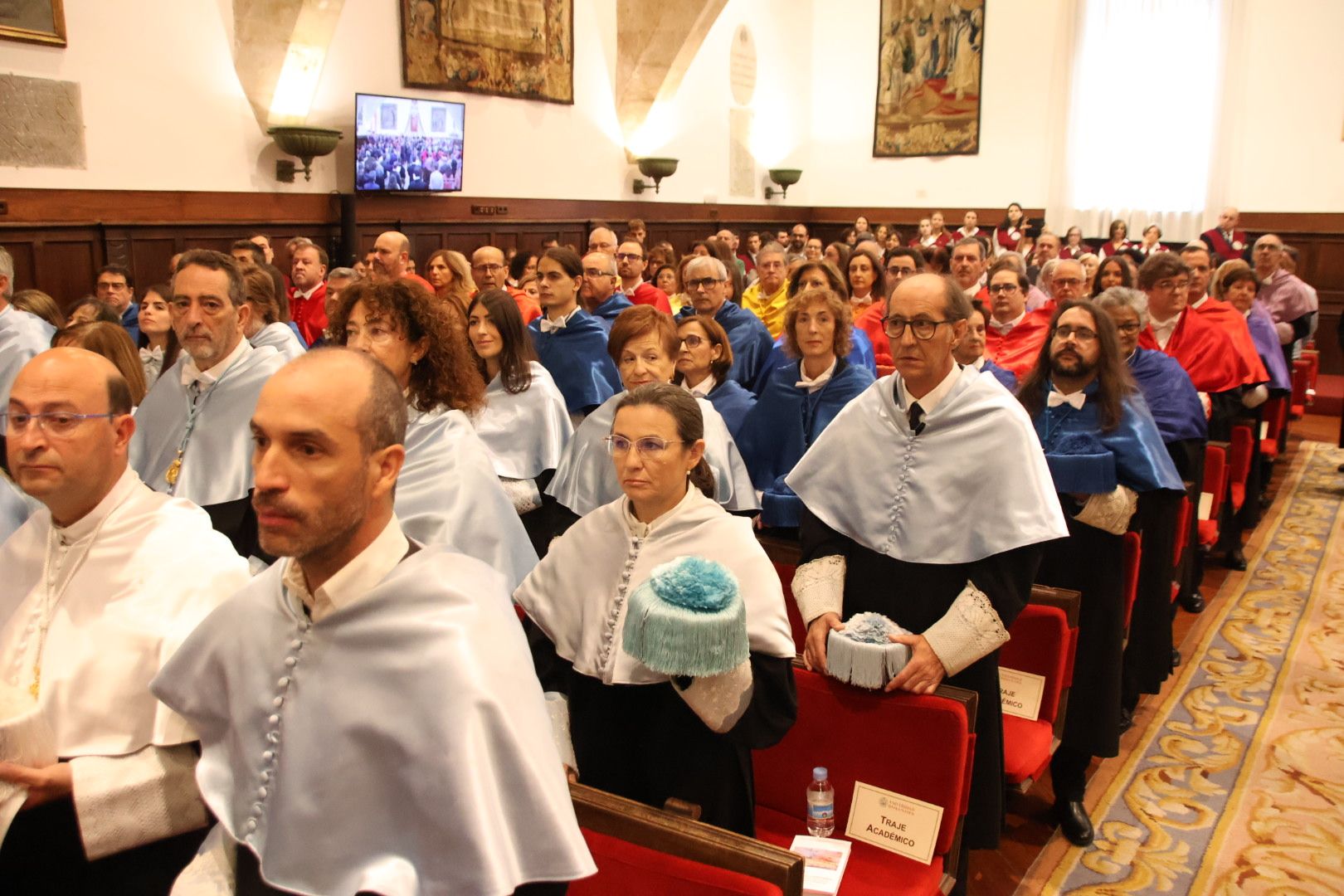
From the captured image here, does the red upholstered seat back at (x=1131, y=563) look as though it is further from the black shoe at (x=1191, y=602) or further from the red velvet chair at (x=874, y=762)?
the black shoe at (x=1191, y=602)

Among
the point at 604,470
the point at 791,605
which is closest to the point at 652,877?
the point at 791,605

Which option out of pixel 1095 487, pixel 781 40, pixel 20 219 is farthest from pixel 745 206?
pixel 1095 487

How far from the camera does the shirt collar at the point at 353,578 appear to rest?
5.28 feet

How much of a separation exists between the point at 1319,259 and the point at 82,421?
16452 mm

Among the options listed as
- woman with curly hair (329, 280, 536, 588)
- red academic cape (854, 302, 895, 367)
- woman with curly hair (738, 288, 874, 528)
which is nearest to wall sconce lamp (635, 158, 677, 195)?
red academic cape (854, 302, 895, 367)

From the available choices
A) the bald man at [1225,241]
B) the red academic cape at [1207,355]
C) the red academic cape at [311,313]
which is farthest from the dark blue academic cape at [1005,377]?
the bald man at [1225,241]

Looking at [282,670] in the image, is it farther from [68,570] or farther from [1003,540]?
[1003,540]

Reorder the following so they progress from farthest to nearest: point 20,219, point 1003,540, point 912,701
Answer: point 20,219, point 1003,540, point 912,701

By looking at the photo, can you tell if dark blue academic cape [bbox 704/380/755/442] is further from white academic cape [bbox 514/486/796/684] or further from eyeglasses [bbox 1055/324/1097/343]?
white academic cape [bbox 514/486/796/684]

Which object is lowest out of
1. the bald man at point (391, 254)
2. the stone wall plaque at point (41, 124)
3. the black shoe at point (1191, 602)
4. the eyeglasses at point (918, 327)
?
the black shoe at point (1191, 602)

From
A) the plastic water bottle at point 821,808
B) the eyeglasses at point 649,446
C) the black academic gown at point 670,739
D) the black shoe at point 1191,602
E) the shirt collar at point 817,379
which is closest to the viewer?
the black academic gown at point 670,739

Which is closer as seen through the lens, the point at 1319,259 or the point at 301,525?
the point at 301,525

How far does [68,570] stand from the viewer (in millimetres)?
2035

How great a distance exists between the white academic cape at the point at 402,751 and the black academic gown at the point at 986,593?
1.55 m
